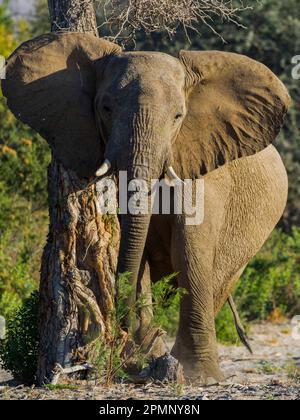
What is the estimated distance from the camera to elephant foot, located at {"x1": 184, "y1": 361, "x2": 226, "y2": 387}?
8.24m

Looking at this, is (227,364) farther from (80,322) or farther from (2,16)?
(2,16)

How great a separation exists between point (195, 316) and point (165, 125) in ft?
5.56

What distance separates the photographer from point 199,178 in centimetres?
814

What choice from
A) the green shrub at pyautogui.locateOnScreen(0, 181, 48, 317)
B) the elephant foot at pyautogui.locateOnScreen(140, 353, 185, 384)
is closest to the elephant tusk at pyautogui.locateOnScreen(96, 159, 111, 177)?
the elephant foot at pyautogui.locateOnScreen(140, 353, 185, 384)

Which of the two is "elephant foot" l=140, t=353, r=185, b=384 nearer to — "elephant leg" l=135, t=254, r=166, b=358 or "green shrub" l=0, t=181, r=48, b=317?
"elephant leg" l=135, t=254, r=166, b=358

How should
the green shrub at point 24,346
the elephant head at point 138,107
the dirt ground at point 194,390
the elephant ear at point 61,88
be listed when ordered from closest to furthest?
the dirt ground at point 194,390
the elephant head at point 138,107
the elephant ear at point 61,88
the green shrub at point 24,346

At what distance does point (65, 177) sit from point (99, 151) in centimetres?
34

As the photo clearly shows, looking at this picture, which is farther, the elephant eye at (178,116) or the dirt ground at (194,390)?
the elephant eye at (178,116)

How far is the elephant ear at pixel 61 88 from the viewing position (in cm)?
769

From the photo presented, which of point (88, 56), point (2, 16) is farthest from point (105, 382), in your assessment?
point (2, 16)

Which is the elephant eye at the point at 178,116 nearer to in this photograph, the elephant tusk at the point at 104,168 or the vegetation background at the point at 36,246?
the elephant tusk at the point at 104,168

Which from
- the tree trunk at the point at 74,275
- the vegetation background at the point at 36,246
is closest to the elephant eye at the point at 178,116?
the tree trunk at the point at 74,275

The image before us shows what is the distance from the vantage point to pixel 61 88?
7.80 meters

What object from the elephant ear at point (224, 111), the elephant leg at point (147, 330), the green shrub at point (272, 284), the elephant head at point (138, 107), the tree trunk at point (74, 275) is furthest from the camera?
the green shrub at point (272, 284)
